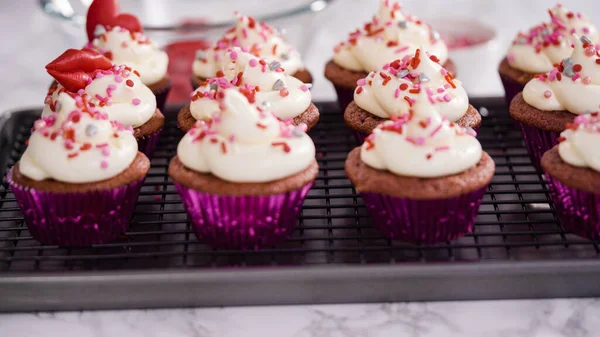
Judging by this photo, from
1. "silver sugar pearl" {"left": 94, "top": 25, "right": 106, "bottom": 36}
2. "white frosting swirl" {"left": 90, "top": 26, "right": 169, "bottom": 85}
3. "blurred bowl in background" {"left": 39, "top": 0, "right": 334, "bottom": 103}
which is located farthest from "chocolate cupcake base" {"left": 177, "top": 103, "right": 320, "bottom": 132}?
"blurred bowl in background" {"left": 39, "top": 0, "right": 334, "bottom": 103}

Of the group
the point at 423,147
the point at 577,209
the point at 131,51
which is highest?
the point at 423,147

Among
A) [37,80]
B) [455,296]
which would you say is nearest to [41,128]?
[455,296]

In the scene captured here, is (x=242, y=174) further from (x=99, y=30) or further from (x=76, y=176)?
(x=99, y=30)

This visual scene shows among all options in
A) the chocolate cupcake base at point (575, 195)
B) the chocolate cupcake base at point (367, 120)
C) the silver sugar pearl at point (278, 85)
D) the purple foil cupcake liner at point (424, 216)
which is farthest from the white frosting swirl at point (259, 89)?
the chocolate cupcake base at point (575, 195)

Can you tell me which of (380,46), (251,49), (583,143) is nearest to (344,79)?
(380,46)

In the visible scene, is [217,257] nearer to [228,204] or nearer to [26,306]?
[228,204]

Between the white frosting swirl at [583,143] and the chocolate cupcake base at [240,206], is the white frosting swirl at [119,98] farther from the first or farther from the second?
the white frosting swirl at [583,143]

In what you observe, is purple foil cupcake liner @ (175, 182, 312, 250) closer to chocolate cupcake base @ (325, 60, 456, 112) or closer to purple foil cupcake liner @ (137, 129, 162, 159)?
purple foil cupcake liner @ (137, 129, 162, 159)
